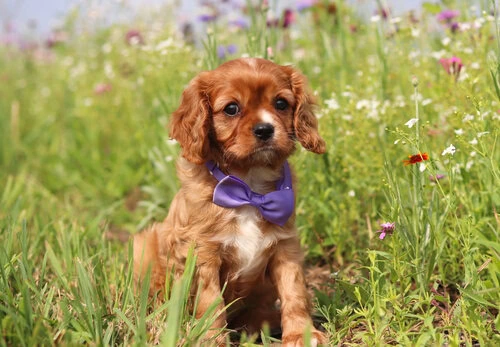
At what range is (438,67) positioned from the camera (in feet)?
15.5

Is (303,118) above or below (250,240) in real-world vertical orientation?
above

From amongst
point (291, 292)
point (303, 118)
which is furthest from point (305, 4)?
point (291, 292)

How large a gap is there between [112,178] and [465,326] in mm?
3936

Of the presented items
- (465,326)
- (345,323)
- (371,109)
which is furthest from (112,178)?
(465,326)

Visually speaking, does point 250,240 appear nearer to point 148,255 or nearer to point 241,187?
point 241,187

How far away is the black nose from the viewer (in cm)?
268

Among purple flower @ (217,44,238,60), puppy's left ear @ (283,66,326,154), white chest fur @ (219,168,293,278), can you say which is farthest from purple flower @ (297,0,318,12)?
white chest fur @ (219,168,293,278)

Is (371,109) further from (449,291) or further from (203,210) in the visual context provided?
(203,210)

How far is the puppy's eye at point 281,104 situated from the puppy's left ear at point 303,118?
0.32 feet

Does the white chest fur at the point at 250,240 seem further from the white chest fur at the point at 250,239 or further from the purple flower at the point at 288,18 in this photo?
the purple flower at the point at 288,18

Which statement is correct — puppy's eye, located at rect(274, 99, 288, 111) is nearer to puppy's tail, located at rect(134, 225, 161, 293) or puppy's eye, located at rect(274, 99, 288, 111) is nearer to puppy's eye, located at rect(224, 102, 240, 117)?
puppy's eye, located at rect(224, 102, 240, 117)

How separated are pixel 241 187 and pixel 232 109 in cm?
36

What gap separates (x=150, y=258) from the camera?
3.31m

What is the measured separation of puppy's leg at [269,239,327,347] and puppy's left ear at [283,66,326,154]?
0.49 m
